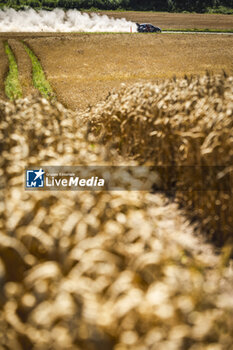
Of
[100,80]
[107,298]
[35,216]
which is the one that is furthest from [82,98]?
[107,298]

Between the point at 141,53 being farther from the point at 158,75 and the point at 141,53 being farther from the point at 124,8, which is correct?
the point at 124,8

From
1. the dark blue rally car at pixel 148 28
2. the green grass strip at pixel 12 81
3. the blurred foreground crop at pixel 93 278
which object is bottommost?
the green grass strip at pixel 12 81

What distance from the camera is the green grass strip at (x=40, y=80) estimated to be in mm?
10055

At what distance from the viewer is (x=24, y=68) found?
12.9 meters

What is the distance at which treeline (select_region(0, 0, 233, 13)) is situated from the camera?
2247 inches

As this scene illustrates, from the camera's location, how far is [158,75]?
12.7 m

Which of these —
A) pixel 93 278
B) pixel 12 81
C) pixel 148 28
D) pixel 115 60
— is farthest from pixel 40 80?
pixel 148 28

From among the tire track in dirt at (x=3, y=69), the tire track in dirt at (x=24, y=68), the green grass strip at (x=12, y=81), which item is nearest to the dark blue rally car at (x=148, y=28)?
the tire track in dirt at (x=24, y=68)

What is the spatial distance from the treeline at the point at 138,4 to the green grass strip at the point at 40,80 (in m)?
44.4

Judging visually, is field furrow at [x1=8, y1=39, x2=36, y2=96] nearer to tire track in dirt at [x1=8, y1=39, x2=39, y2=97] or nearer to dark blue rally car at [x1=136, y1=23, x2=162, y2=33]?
tire track in dirt at [x1=8, y1=39, x2=39, y2=97]

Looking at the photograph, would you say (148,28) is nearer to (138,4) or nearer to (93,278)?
(93,278)

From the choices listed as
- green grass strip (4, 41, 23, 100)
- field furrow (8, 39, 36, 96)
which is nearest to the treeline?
field furrow (8, 39, 36, 96)

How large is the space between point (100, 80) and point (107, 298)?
10.5 metres

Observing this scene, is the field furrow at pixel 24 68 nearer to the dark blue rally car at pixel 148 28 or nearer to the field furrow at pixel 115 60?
the field furrow at pixel 115 60
